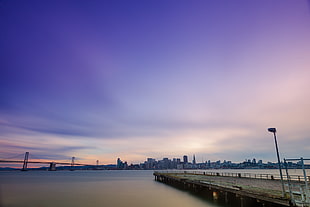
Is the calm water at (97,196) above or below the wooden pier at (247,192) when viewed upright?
below

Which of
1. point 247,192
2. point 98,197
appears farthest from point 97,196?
point 247,192

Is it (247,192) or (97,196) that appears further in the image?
(97,196)

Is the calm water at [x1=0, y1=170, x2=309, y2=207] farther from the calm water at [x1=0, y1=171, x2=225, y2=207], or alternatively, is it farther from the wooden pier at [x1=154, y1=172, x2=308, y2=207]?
the wooden pier at [x1=154, y1=172, x2=308, y2=207]

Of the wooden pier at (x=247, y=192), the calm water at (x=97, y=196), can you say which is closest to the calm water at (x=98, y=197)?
the calm water at (x=97, y=196)

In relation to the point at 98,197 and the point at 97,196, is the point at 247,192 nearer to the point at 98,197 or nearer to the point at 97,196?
the point at 98,197

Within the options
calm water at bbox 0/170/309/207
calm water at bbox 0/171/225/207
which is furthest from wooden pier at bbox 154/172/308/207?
calm water at bbox 0/171/225/207

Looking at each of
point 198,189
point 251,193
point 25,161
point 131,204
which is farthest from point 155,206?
point 25,161

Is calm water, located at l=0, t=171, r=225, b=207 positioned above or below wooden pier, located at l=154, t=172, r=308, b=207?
below

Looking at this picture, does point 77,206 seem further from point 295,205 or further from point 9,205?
point 295,205

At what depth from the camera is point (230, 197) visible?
29016 millimetres

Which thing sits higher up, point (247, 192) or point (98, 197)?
point (247, 192)

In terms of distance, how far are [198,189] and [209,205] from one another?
1370 centimetres

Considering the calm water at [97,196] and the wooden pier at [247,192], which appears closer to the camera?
the wooden pier at [247,192]

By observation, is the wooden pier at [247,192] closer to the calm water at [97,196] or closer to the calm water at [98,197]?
the calm water at [98,197]
